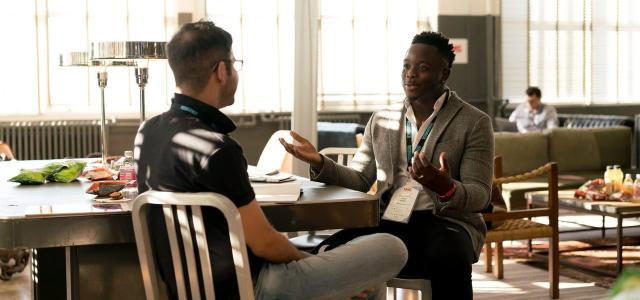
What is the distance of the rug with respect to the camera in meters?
5.62

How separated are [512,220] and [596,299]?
65cm

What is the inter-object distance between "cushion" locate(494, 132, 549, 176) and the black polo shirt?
6.03 meters

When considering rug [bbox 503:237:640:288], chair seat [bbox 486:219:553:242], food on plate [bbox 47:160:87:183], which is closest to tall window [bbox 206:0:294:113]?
rug [bbox 503:237:640:288]

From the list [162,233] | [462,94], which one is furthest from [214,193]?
[462,94]

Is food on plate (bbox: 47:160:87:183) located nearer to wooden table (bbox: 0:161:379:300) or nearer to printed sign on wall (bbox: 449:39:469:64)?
wooden table (bbox: 0:161:379:300)

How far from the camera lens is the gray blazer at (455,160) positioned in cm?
311

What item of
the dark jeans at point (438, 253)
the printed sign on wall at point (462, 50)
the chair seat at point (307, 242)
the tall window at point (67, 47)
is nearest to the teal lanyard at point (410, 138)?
the dark jeans at point (438, 253)

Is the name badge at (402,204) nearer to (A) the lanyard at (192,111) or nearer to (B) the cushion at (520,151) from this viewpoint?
(A) the lanyard at (192,111)

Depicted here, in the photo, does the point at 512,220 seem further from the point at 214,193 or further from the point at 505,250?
the point at 214,193

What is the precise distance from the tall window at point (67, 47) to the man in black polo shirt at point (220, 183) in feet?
26.0

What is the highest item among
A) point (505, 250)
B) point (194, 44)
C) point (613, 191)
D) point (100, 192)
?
point (194, 44)

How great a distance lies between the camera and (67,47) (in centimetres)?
1020

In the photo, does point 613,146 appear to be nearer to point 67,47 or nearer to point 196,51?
point 67,47

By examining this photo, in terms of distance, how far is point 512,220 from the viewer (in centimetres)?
531
